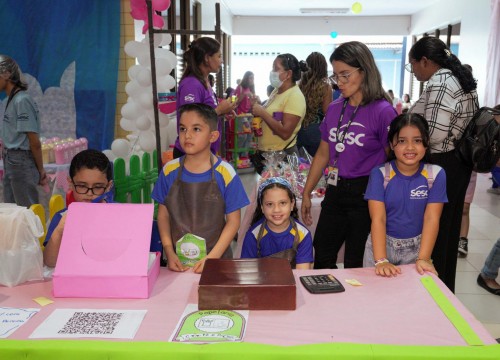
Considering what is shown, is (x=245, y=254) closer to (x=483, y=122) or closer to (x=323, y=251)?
(x=323, y=251)

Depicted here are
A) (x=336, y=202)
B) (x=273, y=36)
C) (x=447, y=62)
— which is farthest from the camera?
(x=273, y=36)

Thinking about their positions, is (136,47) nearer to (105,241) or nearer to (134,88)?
(134,88)

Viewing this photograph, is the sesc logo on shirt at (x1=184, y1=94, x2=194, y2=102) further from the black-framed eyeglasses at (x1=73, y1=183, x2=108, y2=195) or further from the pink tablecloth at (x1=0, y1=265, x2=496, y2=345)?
the pink tablecloth at (x1=0, y1=265, x2=496, y2=345)

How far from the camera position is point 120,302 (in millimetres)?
1356

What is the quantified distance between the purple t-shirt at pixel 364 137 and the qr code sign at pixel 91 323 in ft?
4.15

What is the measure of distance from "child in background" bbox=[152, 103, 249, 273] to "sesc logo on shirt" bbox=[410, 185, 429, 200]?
0.66 meters

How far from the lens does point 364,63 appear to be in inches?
81.6

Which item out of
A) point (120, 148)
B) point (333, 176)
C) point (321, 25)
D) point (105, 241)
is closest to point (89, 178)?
point (105, 241)

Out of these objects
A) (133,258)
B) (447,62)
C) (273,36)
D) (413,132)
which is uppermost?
(273,36)

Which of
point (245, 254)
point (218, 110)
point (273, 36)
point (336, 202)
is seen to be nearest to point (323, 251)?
point (336, 202)

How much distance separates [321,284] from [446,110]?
1387 mm

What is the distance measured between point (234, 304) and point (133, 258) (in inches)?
13.2

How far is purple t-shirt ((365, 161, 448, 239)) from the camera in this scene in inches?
74.5

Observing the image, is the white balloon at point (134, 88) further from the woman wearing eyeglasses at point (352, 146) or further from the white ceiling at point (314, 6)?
the white ceiling at point (314, 6)
